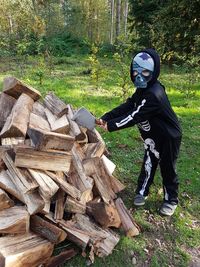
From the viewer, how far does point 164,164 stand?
3.75 m

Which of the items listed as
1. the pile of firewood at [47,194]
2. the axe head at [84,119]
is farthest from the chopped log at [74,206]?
the axe head at [84,119]

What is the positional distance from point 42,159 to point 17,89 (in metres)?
1.05

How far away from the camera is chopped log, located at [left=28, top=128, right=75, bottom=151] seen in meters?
3.06

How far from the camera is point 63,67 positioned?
Result: 529 inches

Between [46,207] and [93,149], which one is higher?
[93,149]

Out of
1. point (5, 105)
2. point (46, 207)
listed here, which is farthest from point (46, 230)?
point (5, 105)

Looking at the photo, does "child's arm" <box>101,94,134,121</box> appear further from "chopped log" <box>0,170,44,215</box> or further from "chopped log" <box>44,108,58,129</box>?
"chopped log" <box>0,170,44,215</box>

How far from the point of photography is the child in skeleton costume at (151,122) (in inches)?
134

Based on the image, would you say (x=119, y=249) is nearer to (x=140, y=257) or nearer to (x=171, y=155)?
(x=140, y=257)

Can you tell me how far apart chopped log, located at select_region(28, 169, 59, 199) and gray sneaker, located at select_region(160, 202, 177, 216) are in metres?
1.41

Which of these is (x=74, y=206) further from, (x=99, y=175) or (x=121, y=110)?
(x=121, y=110)

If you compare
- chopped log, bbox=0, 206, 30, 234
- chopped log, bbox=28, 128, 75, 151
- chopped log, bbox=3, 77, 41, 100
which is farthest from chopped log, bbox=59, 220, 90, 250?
chopped log, bbox=3, 77, 41, 100

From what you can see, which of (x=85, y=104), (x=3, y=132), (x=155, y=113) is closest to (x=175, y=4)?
(x=85, y=104)

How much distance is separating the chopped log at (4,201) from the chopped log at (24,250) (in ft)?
0.88
